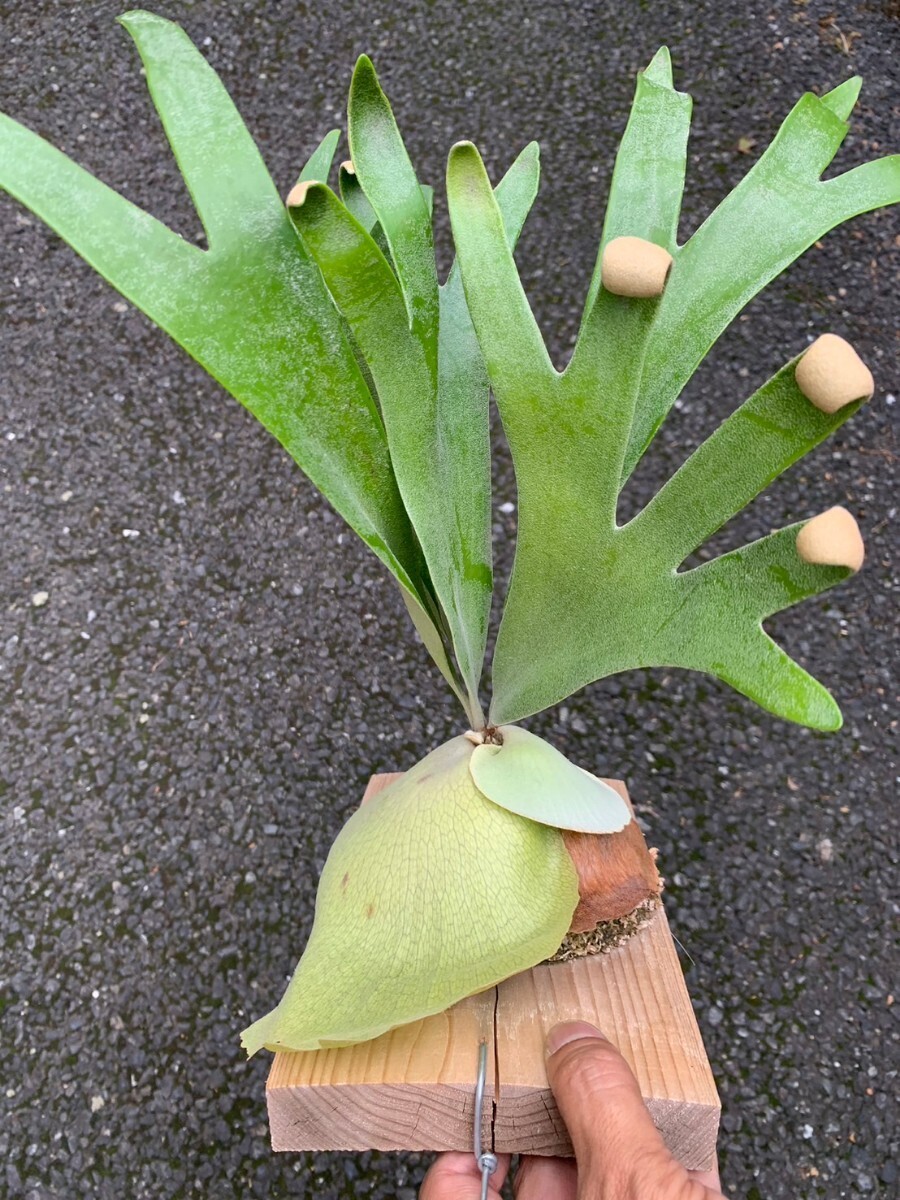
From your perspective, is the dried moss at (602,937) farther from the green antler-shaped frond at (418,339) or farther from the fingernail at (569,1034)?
the green antler-shaped frond at (418,339)

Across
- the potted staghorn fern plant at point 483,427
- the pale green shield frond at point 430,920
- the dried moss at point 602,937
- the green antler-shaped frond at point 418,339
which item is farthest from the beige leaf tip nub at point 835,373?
the dried moss at point 602,937

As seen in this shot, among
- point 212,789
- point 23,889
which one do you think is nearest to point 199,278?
point 212,789

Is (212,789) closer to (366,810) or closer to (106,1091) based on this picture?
(106,1091)

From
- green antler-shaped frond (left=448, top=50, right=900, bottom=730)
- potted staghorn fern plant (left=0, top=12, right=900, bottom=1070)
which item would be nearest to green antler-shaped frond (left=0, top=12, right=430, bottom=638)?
potted staghorn fern plant (left=0, top=12, right=900, bottom=1070)

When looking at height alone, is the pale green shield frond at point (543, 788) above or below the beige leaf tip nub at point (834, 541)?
below

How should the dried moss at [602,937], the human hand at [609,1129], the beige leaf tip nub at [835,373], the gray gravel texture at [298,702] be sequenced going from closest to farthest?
the beige leaf tip nub at [835,373], the human hand at [609,1129], the dried moss at [602,937], the gray gravel texture at [298,702]

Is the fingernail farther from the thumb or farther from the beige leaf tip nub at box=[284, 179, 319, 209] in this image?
the beige leaf tip nub at box=[284, 179, 319, 209]
